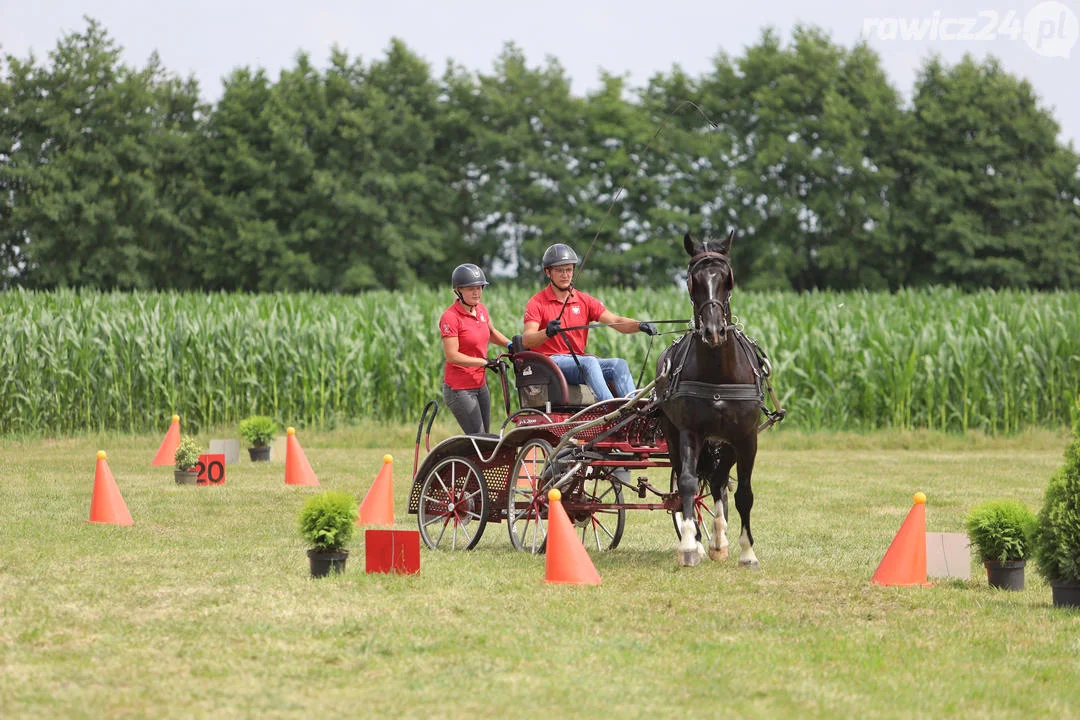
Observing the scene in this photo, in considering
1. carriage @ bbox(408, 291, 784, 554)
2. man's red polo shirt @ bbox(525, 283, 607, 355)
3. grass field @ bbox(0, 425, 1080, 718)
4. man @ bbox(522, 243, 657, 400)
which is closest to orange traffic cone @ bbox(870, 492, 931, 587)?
grass field @ bbox(0, 425, 1080, 718)

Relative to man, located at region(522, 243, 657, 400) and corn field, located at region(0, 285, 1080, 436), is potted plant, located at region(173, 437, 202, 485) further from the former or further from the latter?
corn field, located at region(0, 285, 1080, 436)

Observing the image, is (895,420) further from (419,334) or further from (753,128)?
(753,128)

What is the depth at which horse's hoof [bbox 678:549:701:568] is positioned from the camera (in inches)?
348

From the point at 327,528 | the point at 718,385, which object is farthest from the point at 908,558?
the point at 327,528

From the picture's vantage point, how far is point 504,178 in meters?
53.8

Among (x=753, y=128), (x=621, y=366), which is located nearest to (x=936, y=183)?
(x=753, y=128)

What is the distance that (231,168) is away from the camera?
Answer: 170 ft

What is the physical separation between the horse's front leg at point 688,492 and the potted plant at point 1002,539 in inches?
69.7

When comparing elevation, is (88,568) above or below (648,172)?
below

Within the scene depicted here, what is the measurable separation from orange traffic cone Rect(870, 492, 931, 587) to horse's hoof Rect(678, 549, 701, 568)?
1.16 meters

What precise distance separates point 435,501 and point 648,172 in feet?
146

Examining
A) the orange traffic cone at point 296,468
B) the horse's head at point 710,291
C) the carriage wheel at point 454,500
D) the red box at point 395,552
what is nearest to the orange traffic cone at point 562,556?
the red box at point 395,552

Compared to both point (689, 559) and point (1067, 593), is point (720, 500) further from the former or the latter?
point (1067, 593)

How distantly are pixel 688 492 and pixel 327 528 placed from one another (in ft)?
7.77
